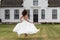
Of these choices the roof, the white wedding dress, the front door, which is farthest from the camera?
the roof

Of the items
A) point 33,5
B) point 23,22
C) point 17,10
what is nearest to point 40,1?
point 33,5

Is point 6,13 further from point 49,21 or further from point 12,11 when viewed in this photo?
point 49,21

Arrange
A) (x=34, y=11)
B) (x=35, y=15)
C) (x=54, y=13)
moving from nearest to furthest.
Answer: (x=35, y=15) → (x=34, y=11) → (x=54, y=13)

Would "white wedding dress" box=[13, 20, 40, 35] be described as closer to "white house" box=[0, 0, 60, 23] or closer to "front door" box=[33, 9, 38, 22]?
"white house" box=[0, 0, 60, 23]

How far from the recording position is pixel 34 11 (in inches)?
2147

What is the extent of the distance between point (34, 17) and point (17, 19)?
144 inches

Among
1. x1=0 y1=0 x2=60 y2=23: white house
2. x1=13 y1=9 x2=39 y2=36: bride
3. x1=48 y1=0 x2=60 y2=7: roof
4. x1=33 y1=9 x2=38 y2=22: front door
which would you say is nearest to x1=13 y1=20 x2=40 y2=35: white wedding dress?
x1=13 y1=9 x2=39 y2=36: bride

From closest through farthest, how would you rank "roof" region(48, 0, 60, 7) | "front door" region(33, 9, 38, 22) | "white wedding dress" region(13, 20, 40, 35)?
"white wedding dress" region(13, 20, 40, 35) < "front door" region(33, 9, 38, 22) < "roof" region(48, 0, 60, 7)

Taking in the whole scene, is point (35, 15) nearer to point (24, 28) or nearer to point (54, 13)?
point (54, 13)

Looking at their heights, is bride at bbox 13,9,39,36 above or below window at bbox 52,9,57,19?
above

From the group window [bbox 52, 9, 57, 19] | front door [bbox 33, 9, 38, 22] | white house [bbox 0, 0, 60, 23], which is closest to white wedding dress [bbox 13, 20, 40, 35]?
white house [bbox 0, 0, 60, 23]

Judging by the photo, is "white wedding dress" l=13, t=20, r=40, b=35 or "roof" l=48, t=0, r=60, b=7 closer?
"white wedding dress" l=13, t=20, r=40, b=35

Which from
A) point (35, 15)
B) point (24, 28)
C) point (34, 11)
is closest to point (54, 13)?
point (35, 15)

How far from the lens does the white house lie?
54125 mm
